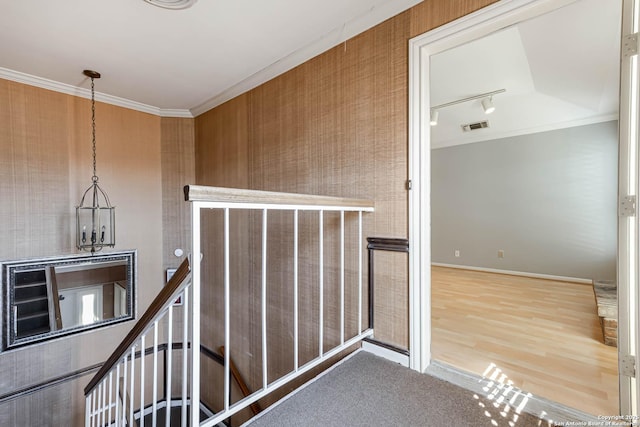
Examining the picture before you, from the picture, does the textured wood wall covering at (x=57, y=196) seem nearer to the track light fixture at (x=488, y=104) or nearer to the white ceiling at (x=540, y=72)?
the white ceiling at (x=540, y=72)

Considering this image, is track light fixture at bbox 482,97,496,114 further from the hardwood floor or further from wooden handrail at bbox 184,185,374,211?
wooden handrail at bbox 184,185,374,211

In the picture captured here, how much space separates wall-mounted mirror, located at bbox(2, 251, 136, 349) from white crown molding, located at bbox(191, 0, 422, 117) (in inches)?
87.9

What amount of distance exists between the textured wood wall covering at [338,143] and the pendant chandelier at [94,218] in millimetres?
1365

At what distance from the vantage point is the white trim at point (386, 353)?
1.64 metres

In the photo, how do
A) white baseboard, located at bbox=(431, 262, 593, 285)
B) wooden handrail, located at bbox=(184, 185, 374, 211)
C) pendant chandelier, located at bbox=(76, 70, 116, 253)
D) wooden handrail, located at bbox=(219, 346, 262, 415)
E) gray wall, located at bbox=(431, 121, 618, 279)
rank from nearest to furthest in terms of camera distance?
wooden handrail, located at bbox=(184, 185, 374, 211)
wooden handrail, located at bbox=(219, 346, 262, 415)
pendant chandelier, located at bbox=(76, 70, 116, 253)
gray wall, located at bbox=(431, 121, 618, 279)
white baseboard, located at bbox=(431, 262, 593, 285)

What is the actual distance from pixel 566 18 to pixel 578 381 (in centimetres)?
250

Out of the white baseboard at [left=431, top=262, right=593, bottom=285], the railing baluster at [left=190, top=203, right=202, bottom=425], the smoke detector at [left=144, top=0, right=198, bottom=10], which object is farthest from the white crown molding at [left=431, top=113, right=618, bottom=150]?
the railing baluster at [left=190, top=203, right=202, bottom=425]

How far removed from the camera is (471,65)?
2873 millimetres

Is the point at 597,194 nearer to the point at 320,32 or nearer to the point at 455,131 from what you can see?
the point at 455,131

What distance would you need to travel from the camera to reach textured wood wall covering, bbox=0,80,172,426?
8.28ft

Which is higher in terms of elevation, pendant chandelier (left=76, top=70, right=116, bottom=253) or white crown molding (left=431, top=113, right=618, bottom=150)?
white crown molding (left=431, top=113, right=618, bottom=150)

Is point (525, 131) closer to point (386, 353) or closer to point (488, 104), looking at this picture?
point (488, 104)

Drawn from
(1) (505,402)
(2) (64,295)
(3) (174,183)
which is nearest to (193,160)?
(3) (174,183)

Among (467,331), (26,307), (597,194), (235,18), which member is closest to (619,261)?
(467,331)
